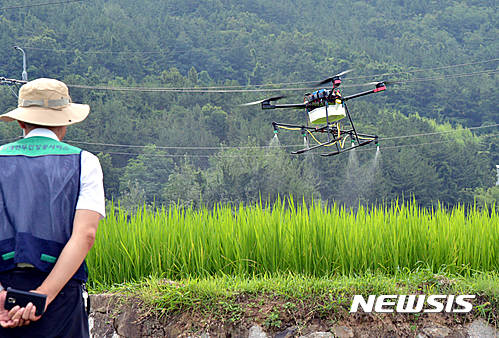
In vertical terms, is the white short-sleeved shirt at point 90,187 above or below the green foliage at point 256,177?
above

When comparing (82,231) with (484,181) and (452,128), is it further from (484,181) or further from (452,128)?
(452,128)

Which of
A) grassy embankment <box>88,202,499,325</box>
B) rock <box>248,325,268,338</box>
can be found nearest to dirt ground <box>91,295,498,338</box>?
rock <box>248,325,268,338</box>

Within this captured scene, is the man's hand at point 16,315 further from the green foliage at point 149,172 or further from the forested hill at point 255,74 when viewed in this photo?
the green foliage at point 149,172

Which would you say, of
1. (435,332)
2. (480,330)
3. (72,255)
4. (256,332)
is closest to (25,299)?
(72,255)

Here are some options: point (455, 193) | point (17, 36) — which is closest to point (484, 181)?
point (455, 193)

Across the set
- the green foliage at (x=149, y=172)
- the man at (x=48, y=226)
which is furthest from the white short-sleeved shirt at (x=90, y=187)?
the green foliage at (x=149, y=172)

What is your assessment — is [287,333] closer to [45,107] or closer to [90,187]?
[90,187]
